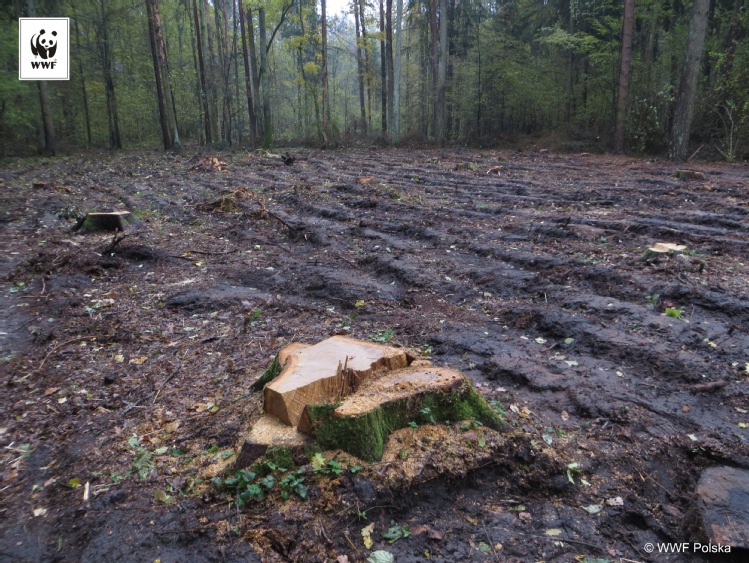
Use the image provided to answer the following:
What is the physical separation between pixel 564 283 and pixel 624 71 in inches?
580

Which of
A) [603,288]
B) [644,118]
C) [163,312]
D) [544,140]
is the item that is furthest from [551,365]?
[544,140]

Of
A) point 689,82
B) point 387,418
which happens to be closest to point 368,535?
point 387,418

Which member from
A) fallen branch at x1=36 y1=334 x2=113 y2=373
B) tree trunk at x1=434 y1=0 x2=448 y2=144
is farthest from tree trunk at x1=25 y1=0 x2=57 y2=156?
fallen branch at x1=36 y1=334 x2=113 y2=373

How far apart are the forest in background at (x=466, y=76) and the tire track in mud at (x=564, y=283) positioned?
766 centimetres

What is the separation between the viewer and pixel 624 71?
16172 millimetres

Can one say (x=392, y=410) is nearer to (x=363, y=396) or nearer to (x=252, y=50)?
(x=363, y=396)

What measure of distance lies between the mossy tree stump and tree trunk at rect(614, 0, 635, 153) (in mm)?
17411

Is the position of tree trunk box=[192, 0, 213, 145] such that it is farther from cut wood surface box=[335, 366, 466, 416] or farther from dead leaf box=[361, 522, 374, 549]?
dead leaf box=[361, 522, 374, 549]

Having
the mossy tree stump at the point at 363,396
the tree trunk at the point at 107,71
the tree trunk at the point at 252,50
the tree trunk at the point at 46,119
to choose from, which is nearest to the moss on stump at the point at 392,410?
the mossy tree stump at the point at 363,396

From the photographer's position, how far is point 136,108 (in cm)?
2873

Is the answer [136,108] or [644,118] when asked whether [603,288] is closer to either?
[644,118]

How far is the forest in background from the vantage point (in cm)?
1580

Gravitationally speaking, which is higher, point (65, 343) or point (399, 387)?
point (399, 387)

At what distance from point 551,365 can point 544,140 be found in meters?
20.5
